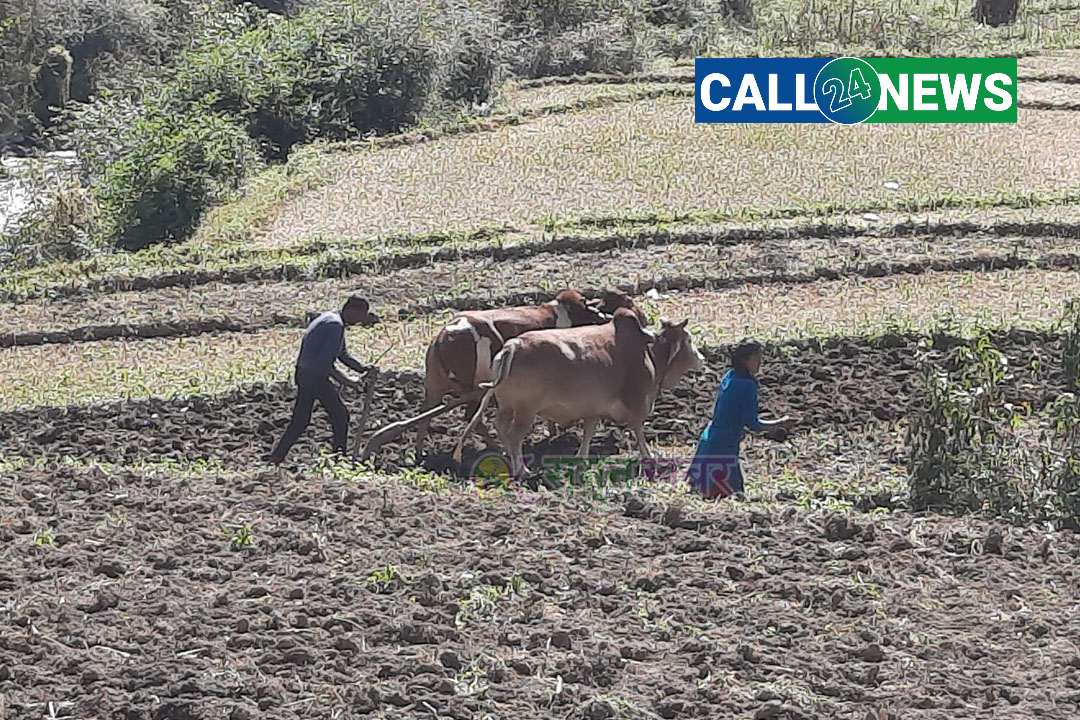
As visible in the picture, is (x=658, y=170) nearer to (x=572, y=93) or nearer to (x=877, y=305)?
(x=572, y=93)

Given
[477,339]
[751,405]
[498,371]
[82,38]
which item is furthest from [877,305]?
[82,38]

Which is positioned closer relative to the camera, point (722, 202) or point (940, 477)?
point (940, 477)

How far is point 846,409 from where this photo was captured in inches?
396

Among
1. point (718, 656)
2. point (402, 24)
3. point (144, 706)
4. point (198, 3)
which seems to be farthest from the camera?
point (198, 3)

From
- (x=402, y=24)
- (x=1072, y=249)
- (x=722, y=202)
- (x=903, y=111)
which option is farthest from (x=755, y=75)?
(x=1072, y=249)

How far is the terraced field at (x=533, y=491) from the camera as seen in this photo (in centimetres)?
521

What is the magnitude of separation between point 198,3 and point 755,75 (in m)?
13.5

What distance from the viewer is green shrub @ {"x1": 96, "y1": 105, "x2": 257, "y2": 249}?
1819cm

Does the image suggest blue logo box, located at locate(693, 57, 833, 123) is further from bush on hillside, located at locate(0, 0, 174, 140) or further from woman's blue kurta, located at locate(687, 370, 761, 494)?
woman's blue kurta, located at locate(687, 370, 761, 494)

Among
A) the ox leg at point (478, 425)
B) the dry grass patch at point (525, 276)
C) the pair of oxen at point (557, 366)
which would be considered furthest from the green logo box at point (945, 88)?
the ox leg at point (478, 425)

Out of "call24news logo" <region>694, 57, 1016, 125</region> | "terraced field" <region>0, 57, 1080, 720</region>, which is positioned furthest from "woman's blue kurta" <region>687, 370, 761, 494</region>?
"call24news logo" <region>694, 57, 1016, 125</region>

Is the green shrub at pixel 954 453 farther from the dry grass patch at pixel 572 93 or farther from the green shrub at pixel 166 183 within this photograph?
the dry grass patch at pixel 572 93

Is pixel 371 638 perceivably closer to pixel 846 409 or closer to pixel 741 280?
pixel 846 409

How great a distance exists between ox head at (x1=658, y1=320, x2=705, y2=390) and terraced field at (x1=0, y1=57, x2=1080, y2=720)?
467 mm
